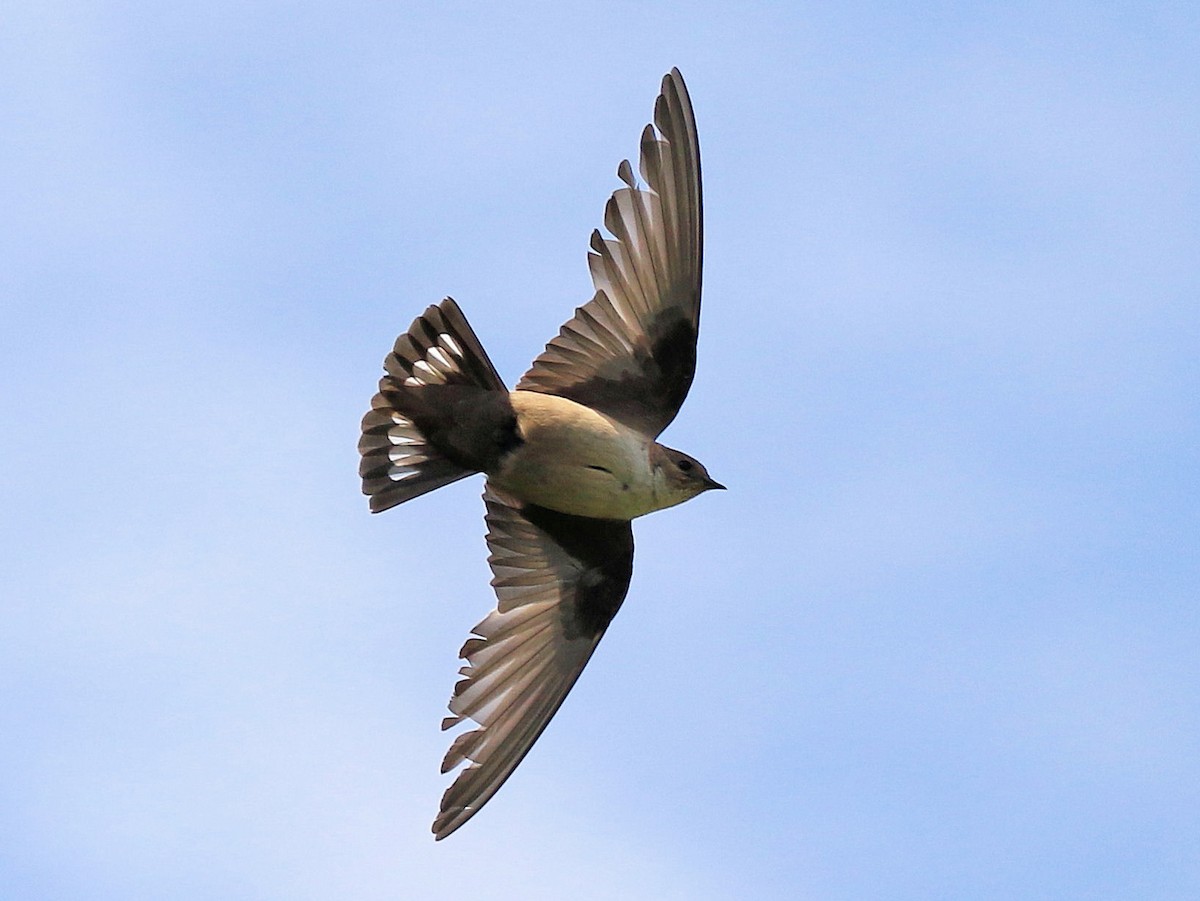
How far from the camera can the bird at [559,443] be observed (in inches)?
390

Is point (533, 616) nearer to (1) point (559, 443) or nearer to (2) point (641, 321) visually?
(1) point (559, 443)

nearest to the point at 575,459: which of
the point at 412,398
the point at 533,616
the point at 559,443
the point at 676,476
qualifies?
the point at 559,443

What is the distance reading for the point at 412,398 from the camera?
9852mm

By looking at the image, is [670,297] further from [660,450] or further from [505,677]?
[505,677]

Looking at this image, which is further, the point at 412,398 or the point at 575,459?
the point at 575,459

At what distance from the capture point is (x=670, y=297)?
10.5 metres

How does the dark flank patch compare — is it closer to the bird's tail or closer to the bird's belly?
the bird's belly

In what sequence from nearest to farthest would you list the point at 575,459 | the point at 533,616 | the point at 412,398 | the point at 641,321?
the point at 412,398 → the point at 575,459 → the point at 641,321 → the point at 533,616

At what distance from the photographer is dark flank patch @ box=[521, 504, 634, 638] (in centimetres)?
1091

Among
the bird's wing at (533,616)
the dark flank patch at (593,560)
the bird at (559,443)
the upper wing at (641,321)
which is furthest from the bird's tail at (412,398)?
the dark flank patch at (593,560)

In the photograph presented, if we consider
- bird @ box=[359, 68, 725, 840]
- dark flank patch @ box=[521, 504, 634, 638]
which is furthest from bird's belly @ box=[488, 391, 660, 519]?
dark flank patch @ box=[521, 504, 634, 638]

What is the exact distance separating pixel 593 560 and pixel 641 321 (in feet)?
4.52

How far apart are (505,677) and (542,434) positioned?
4.92 ft

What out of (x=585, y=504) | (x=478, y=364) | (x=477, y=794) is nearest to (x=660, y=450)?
(x=585, y=504)
